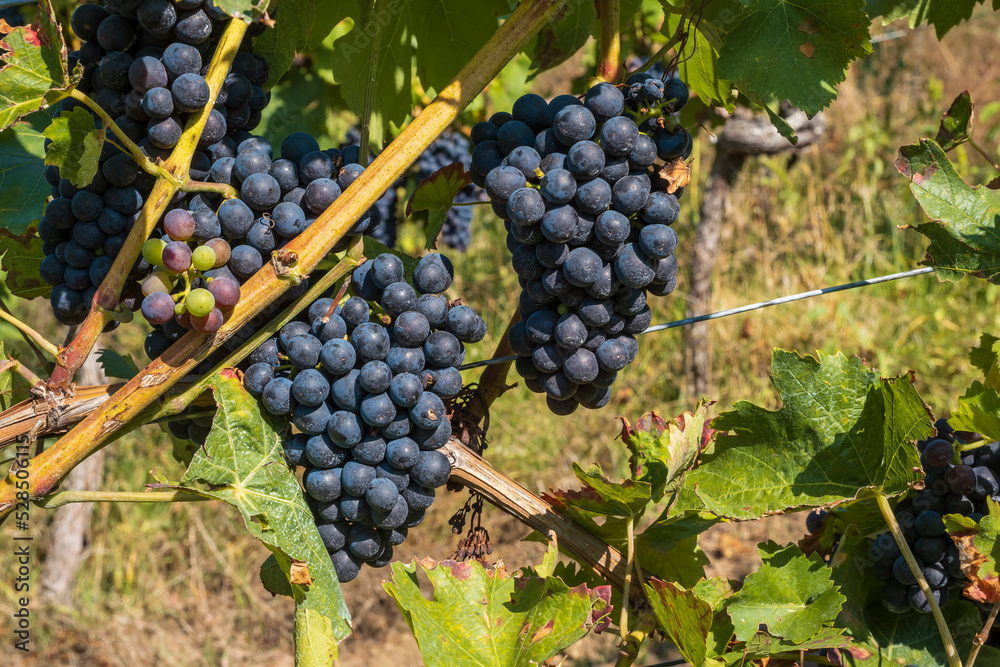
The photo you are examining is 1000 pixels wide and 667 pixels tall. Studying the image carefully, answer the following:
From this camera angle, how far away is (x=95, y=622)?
3.33 m

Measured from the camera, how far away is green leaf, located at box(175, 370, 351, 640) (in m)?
0.96

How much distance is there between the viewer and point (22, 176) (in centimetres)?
123

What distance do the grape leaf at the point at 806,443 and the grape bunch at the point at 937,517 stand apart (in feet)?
0.40

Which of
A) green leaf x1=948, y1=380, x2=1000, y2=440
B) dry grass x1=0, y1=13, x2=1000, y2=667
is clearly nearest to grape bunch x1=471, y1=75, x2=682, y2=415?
green leaf x1=948, y1=380, x2=1000, y2=440

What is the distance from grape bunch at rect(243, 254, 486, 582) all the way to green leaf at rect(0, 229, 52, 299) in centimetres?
48

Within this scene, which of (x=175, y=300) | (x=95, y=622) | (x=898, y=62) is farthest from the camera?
(x=898, y=62)

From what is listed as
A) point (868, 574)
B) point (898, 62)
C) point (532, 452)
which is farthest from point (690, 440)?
point (898, 62)

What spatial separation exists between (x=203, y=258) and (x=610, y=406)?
3.48 m

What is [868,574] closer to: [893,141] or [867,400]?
[867,400]

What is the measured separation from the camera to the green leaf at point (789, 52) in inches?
42.0

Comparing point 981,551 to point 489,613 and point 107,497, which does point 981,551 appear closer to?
point 489,613

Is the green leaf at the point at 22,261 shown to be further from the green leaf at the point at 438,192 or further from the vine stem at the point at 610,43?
the vine stem at the point at 610,43

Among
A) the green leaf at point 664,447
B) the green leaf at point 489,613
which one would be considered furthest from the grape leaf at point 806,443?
the green leaf at point 489,613

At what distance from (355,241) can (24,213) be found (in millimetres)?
592
